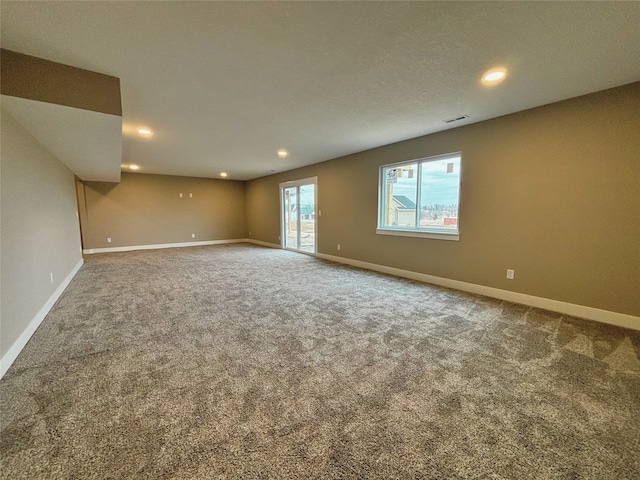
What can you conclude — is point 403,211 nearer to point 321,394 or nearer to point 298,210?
point 298,210

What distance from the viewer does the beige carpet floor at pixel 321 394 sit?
4.00 ft

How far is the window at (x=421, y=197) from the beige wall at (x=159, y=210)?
645 centimetres

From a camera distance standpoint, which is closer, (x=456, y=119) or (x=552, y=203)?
(x=552, y=203)

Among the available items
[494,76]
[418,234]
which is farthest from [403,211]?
[494,76]

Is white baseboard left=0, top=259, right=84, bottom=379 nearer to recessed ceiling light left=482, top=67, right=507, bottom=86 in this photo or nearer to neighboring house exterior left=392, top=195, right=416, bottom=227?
recessed ceiling light left=482, top=67, right=507, bottom=86

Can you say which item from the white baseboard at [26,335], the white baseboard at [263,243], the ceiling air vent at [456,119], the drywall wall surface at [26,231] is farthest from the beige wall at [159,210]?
the ceiling air vent at [456,119]

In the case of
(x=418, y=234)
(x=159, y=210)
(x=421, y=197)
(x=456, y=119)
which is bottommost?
(x=418, y=234)

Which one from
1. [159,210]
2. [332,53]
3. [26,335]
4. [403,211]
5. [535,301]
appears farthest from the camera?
[159,210]

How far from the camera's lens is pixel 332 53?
2.07 m

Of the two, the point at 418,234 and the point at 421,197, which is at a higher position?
the point at 421,197

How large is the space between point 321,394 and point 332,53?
2.52m

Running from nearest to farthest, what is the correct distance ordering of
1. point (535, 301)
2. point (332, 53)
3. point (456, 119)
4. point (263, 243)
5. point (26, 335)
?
point (332, 53), point (26, 335), point (535, 301), point (456, 119), point (263, 243)

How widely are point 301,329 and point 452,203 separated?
3.02 meters

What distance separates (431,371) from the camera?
1922 mm
